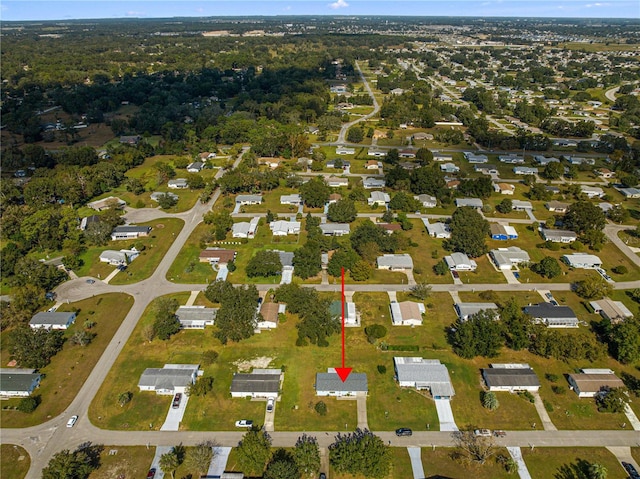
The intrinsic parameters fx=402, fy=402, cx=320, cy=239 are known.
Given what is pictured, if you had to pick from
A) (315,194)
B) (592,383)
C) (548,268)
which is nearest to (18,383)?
(315,194)

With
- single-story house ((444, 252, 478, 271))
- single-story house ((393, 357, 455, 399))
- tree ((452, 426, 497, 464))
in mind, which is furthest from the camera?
single-story house ((444, 252, 478, 271))

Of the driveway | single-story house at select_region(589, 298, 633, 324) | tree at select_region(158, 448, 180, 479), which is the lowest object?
single-story house at select_region(589, 298, 633, 324)

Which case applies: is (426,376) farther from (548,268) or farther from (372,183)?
(372,183)

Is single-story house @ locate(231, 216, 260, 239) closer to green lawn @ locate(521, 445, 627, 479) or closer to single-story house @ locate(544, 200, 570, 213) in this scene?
green lawn @ locate(521, 445, 627, 479)

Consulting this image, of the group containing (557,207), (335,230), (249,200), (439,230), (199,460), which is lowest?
(557,207)

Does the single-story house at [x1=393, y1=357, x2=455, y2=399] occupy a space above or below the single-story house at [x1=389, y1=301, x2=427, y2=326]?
above

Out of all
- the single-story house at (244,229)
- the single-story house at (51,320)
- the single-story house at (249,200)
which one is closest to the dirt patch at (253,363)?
the single-story house at (51,320)

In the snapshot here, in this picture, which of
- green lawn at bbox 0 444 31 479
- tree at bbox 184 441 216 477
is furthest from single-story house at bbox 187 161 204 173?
tree at bbox 184 441 216 477
